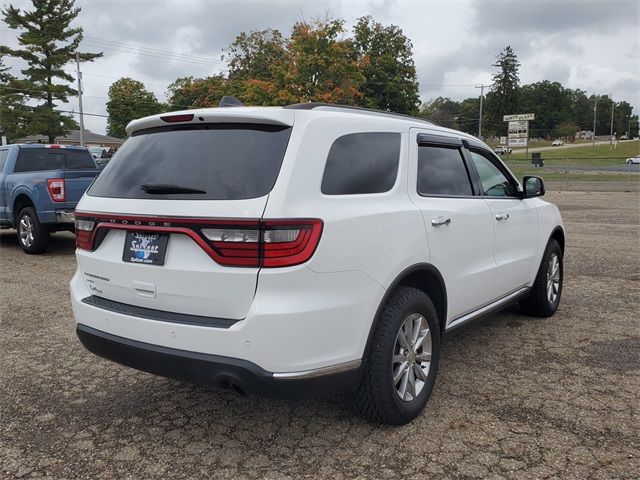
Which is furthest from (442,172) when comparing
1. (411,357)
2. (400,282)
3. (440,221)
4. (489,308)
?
(411,357)

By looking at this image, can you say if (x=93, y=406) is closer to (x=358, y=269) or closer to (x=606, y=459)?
(x=358, y=269)

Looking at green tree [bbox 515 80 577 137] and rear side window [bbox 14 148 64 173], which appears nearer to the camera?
rear side window [bbox 14 148 64 173]

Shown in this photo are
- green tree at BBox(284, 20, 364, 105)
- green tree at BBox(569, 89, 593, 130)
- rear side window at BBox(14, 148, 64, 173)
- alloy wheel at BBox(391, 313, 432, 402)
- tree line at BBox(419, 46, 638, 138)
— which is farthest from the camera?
green tree at BBox(569, 89, 593, 130)

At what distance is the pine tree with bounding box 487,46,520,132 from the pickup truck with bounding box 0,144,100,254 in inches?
4156

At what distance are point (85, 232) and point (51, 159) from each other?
7.84 meters

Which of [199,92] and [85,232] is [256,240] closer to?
[85,232]

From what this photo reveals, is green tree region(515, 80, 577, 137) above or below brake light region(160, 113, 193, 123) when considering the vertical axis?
above

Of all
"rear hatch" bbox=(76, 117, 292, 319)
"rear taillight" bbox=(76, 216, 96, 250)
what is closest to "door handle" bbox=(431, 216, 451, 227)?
"rear hatch" bbox=(76, 117, 292, 319)

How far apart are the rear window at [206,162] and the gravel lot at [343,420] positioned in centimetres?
136

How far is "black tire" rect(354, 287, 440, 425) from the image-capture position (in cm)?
292

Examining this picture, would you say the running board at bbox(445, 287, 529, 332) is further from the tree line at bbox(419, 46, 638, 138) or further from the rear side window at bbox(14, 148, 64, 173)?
the tree line at bbox(419, 46, 638, 138)

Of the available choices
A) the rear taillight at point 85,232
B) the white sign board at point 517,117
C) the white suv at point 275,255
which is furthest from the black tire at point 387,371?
the white sign board at point 517,117

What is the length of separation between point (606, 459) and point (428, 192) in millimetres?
1761

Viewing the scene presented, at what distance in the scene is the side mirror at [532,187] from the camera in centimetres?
494
